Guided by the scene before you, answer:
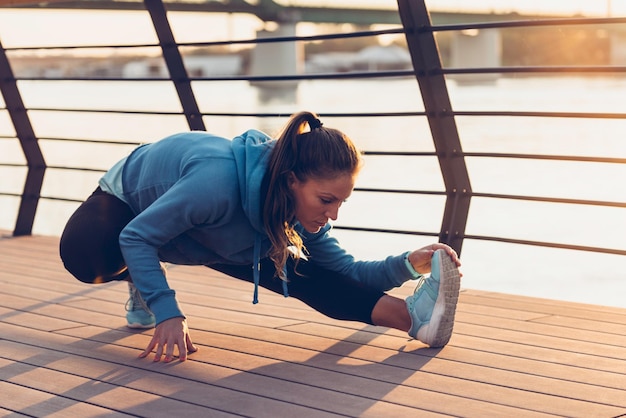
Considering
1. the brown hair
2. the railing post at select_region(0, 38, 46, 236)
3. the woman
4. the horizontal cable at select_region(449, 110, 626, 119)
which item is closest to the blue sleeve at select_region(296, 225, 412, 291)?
the woman

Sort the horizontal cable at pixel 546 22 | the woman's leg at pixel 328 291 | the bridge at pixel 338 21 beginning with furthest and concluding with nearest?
the bridge at pixel 338 21 → the horizontal cable at pixel 546 22 → the woman's leg at pixel 328 291

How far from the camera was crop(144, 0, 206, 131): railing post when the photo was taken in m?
3.76

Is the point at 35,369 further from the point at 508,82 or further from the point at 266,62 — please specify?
the point at 508,82

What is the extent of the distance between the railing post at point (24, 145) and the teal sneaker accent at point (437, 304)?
2.57m

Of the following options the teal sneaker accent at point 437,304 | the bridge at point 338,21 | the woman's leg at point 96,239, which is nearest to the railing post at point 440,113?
the teal sneaker accent at point 437,304

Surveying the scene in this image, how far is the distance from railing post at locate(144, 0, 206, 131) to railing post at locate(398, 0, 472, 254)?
100 centimetres

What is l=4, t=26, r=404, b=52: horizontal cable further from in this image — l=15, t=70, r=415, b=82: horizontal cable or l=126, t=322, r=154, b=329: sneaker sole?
l=126, t=322, r=154, b=329: sneaker sole

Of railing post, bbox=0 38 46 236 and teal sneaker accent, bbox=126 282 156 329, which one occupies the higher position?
railing post, bbox=0 38 46 236

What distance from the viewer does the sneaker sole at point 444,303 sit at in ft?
7.93

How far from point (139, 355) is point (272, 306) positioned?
0.68 metres

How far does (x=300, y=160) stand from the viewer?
2.23 m

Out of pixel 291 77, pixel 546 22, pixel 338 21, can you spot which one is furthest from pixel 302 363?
pixel 338 21

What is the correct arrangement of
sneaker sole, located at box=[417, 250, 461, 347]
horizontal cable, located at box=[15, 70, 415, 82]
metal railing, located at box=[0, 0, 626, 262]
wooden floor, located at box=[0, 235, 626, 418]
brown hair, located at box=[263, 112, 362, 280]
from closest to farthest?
wooden floor, located at box=[0, 235, 626, 418], brown hair, located at box=[263, 112, 362, 280], sneaker sole, located at box=[417, 250, 461, 347], metal railing, located at box=[0, 0, 626, 262], horizontal cable, located at box=[15, 70, 415, 82]

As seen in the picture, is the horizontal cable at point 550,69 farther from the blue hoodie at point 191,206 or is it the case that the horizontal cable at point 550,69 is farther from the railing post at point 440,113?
the blue hoodie at point 191,206
